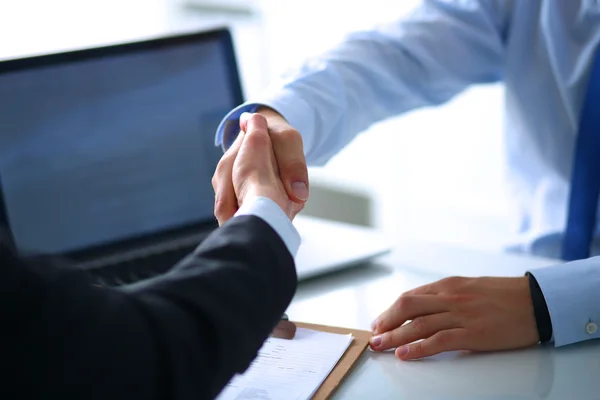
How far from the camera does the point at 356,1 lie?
8.45 ft

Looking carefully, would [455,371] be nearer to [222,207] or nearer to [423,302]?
[423,302]

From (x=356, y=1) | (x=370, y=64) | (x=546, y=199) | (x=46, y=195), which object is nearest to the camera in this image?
(x=46, y=195)

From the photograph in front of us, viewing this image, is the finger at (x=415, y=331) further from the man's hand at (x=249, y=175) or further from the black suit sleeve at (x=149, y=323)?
the black suit sleeve at (x=149, y=323)

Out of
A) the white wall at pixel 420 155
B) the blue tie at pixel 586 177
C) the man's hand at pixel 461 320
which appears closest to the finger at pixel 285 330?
the man's hand at pixel 461 320

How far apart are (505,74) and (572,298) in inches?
24.6

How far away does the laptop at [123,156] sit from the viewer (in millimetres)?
1132

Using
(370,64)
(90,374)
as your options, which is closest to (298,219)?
(370,64)

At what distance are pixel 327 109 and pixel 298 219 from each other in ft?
1.00

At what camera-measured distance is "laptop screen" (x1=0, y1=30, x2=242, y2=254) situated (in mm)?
1130

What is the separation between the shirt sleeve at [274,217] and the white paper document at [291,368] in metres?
0.19

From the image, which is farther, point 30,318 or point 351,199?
point 351,199

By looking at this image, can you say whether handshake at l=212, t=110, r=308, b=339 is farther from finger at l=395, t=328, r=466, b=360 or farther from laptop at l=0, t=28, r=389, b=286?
laptop at l=0, t=28, r=389, b=286

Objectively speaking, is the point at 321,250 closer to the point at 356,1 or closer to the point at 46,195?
the point at 46,195

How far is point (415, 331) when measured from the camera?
893 mm
